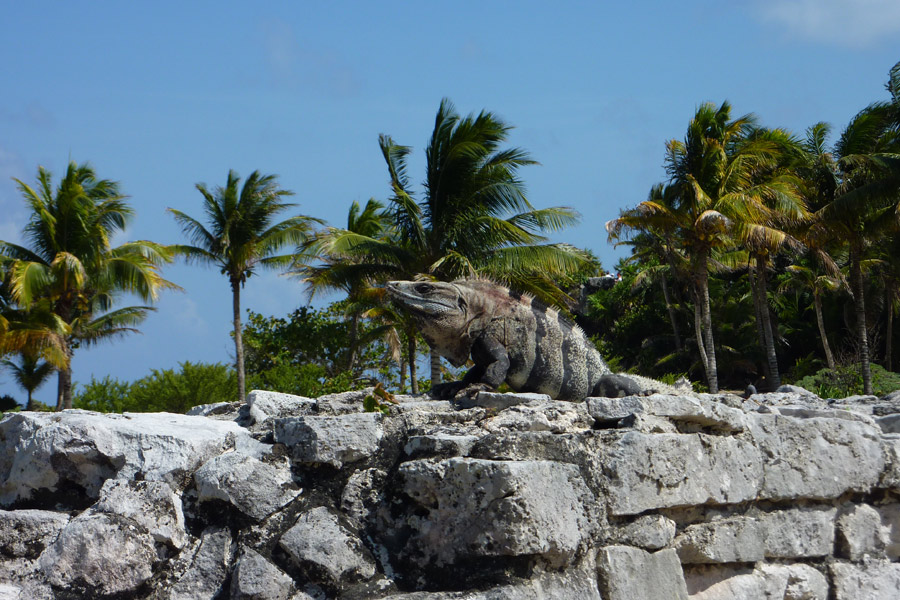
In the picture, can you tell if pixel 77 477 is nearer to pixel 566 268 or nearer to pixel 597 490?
pixel 597 490

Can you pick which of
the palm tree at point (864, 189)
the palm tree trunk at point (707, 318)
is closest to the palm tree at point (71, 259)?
the palm tree trunk at point (707, 318)

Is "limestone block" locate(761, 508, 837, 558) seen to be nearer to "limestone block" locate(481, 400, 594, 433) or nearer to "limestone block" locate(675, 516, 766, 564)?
"limestone block" locate(675, 516, 766, 564)

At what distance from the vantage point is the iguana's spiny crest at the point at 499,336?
19.7ft

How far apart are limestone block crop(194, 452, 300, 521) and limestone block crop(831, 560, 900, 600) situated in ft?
10.4

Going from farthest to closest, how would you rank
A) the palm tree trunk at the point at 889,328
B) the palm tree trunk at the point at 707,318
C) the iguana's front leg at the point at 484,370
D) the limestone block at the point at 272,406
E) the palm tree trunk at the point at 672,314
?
the palm tree trunk at the point at 672,314 → the palm tree trunk at the point at 889,328 → the palm tree trunk at the point at 707,318 → the iguana's front leg at the point at 484,370 → the limestone block at the point at 272,406

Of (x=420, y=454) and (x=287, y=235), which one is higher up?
(x=287, y=235)

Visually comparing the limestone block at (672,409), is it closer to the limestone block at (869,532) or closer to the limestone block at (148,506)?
the limestone block at (869,532)

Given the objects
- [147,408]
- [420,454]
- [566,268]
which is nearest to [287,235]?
[147,408]

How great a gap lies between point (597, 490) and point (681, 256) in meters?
31.8

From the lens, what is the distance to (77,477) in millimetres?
4043

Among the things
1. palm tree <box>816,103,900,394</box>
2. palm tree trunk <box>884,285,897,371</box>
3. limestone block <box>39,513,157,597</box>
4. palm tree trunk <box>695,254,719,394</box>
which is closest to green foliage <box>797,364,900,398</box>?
palm tree <box>816,103,900,394</box>

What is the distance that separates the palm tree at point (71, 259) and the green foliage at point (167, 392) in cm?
143

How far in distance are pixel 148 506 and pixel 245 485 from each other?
40 centimetres

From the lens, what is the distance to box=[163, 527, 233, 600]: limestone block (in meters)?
3.82
